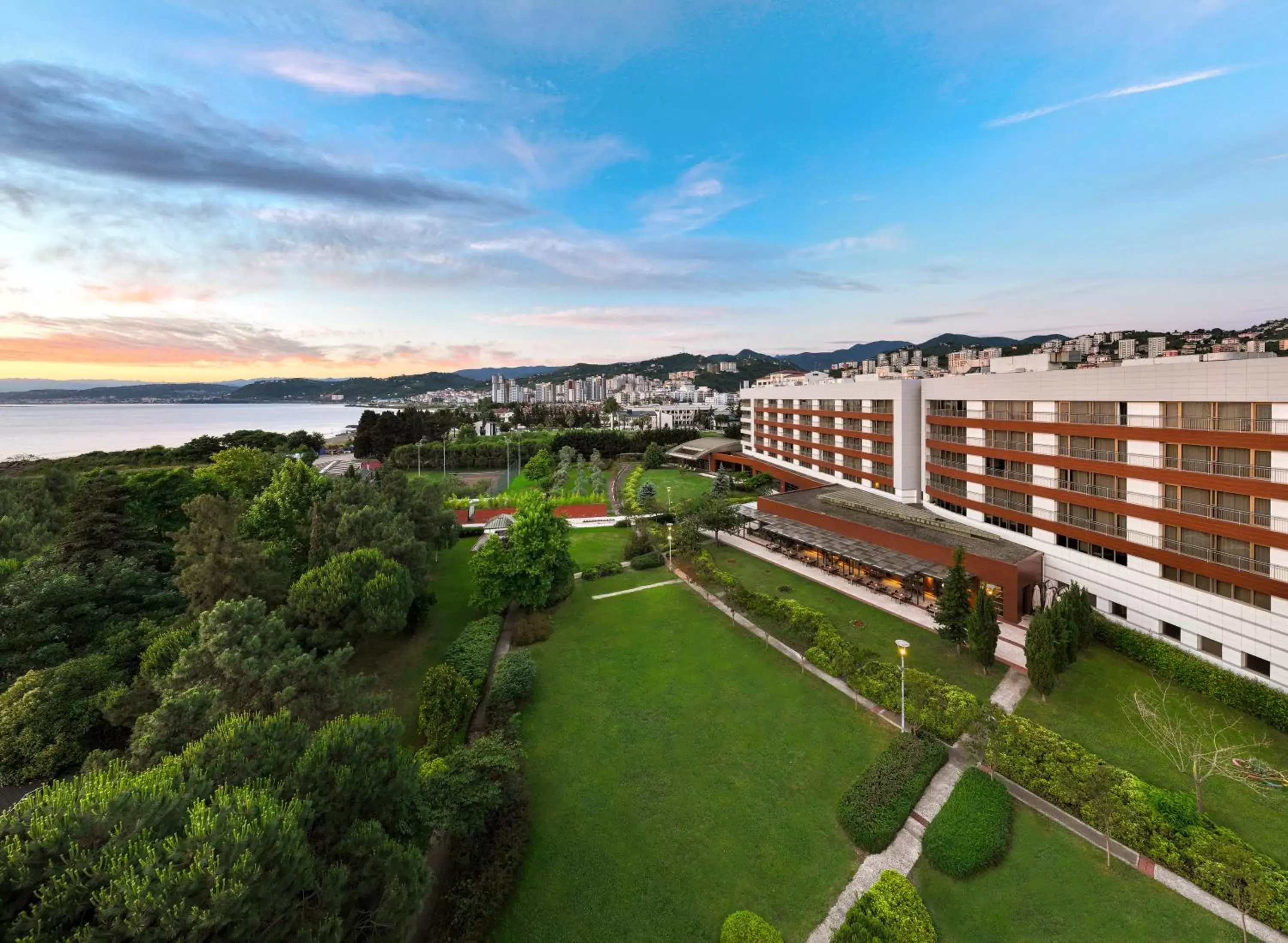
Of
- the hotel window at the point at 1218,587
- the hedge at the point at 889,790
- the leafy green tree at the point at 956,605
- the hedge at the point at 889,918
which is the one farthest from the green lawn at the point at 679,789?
the hotel window at the point at 1218,587

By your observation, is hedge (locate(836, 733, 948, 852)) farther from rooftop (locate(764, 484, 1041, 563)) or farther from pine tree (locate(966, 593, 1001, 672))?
rooftop (locate(764, 484, 1041, 563))

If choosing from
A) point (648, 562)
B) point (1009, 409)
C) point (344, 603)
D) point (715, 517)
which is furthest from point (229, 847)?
point (1009, 409)

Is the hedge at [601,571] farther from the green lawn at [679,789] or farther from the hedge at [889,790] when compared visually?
the hedge at [889,790]

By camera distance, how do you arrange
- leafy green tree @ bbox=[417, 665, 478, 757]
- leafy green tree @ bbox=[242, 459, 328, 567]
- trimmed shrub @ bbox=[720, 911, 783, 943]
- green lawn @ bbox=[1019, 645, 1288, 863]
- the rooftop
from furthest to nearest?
leafy green tree @ bbox=[242, 459, 328, 567], the rooftop, leafy green tree @ bbox=[417, 665, 478, 757], green lawn @ bbox=[1019, 645, 1288, 863], trimmed shrub @ bbox=[720, 911, 783, 943]

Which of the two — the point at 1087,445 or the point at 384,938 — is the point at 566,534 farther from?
the point at 1087,445

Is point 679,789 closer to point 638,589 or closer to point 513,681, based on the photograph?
point 513,681

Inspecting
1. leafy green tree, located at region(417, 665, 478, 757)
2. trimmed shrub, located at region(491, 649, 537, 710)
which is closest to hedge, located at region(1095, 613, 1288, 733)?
trimmed shrub, located at region(491, 649, 537, 710)
